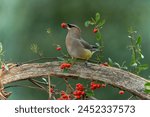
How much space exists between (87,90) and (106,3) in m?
2.88

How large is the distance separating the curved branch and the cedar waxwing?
14 cm

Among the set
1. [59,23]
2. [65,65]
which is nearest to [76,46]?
[65,65]

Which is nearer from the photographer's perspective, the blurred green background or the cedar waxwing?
the cedar waxwing

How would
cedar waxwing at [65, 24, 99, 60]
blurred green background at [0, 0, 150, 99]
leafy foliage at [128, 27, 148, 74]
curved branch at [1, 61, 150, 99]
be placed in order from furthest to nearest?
blurred green background at [0, 0, 150, 99] → cedar waxwing at [65, 24, 99, 60] → leafy foliage at [128, 27, 148, 74] → curved branch at [1, 61, 150, 99]

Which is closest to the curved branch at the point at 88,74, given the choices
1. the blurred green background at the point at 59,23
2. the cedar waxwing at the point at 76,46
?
the cedar waxwing at the point at 76,46

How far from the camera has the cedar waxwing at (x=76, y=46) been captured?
8.73 ft

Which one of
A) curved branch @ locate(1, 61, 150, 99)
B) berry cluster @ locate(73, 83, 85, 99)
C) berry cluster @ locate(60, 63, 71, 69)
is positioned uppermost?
berry cluster @ locate(60, 63, 71, 69)

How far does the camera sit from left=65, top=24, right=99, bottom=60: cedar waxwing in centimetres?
266

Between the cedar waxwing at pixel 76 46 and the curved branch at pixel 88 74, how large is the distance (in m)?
0.14

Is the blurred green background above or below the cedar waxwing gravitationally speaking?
below

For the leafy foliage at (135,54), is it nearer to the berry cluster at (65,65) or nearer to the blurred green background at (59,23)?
the berry cluster at (65,65)

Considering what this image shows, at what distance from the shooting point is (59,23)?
16.4 feet

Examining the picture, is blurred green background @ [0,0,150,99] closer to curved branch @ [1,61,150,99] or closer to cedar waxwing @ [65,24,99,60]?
cedar waxwing @ [65,24,99,60]

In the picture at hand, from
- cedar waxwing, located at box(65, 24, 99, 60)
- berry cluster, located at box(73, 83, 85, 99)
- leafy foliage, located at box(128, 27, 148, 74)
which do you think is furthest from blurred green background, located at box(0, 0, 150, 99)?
berry cluster, located at box(73, 83, 85, 99)
